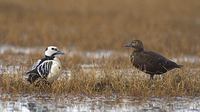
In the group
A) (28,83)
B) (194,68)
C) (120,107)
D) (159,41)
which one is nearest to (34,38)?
(159,41)

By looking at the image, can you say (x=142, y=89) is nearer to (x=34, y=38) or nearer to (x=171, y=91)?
(x=171, y=91)

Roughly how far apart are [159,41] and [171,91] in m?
7.86

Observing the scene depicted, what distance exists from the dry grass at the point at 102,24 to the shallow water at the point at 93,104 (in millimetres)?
5233

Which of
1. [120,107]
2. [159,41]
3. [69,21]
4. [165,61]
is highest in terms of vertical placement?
[69,21]

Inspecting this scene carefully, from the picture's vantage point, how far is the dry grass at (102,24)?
58.1 ft

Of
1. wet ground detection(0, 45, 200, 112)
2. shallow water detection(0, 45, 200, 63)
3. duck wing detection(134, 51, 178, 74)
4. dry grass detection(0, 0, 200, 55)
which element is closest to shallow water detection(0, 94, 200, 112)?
wet ground detection(0, 45, 200, 112)

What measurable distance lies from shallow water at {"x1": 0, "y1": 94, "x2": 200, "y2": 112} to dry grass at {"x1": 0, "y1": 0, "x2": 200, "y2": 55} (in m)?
5.23

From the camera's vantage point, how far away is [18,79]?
34.6 ft

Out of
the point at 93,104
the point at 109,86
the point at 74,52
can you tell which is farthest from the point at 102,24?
the point at 93,104

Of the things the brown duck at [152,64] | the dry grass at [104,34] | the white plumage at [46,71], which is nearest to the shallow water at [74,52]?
the dry grass at [104,34]

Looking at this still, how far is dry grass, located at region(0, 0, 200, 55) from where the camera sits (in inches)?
698

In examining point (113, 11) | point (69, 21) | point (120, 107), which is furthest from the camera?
point (113, 11)

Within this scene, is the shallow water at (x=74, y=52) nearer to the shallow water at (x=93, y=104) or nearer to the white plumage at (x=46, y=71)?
the white plumage at (x=46, y=71)

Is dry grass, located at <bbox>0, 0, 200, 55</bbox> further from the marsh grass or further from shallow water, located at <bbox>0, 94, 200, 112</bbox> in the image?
shallow water, located at <bbox>0, 94, 200, 112</bbox>
